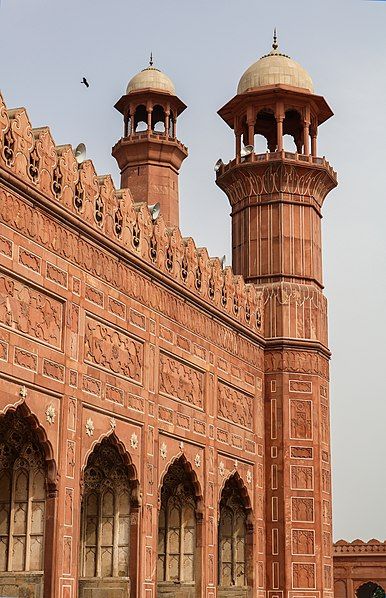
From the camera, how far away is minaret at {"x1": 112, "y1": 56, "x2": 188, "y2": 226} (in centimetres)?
2130

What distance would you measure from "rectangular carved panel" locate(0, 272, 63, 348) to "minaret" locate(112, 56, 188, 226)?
9796mm

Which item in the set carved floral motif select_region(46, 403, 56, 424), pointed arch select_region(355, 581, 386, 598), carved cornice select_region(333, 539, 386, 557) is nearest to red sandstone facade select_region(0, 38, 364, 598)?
carved floral motif select_region(46, 403, 56, 424)

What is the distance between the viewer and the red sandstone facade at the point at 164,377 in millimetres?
11234

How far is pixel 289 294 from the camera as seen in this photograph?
56.8ft

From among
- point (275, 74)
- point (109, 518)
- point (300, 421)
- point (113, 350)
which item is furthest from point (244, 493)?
point (275, 74)

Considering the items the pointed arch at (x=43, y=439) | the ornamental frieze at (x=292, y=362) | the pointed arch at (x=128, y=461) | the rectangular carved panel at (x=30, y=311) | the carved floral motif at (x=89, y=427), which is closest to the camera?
the rectangular carved panel at (x=30, y=311)

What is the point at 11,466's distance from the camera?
38.5ft

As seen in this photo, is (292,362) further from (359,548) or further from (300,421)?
(359,548)

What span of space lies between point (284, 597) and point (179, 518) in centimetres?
237

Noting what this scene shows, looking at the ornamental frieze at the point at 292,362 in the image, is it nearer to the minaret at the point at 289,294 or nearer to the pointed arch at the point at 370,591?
the minaret at the point at 289,294

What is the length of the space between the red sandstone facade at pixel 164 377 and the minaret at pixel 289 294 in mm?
30

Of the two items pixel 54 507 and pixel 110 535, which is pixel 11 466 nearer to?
pixel 54 507

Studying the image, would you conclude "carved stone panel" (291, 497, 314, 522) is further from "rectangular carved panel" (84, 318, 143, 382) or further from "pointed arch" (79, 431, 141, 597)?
"rectangular carved panel" (84, 318, 143, 382)

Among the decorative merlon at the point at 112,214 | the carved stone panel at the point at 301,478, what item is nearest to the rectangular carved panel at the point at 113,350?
the decorative merlon at the point at 112,214
